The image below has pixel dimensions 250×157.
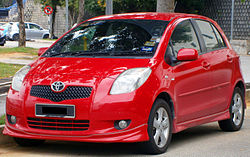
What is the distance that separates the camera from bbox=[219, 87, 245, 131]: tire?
859 cm

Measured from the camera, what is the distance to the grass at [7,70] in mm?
14795

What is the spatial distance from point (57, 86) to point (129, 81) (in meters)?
0.78

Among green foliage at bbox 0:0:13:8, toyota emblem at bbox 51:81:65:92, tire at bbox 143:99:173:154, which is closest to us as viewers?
toyota emblem at bbox 51:81:65:92

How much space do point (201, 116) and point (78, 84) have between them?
2.11 metres

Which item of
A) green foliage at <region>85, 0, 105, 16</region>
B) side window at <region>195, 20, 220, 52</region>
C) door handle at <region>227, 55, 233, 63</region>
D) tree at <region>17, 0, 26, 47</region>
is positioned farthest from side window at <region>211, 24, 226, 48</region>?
green foliage at <region>85, 0, 105, 16</region>

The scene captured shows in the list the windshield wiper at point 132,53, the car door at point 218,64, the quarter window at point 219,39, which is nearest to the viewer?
the windshield wiper at point 132,53

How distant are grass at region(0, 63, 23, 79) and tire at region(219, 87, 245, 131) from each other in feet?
23.9

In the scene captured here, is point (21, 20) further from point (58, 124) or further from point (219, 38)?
point (58, 124)

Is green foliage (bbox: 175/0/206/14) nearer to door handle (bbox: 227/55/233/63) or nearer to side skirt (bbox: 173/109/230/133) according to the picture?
door handle (bbox: 227/55/233/63)

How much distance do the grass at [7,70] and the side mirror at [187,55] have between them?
8.19 meters

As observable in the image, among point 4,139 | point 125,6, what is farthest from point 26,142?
point 125,6

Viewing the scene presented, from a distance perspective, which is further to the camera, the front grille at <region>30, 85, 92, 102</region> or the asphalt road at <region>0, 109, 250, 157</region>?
the asphalt road at <region>0, 109, 250, 157</region>

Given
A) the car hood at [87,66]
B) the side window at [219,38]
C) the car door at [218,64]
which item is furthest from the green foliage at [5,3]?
the car hood at [87,66]

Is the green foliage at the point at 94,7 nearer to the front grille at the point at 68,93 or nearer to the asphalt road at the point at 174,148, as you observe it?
the asphalt road at the point at 174,148
